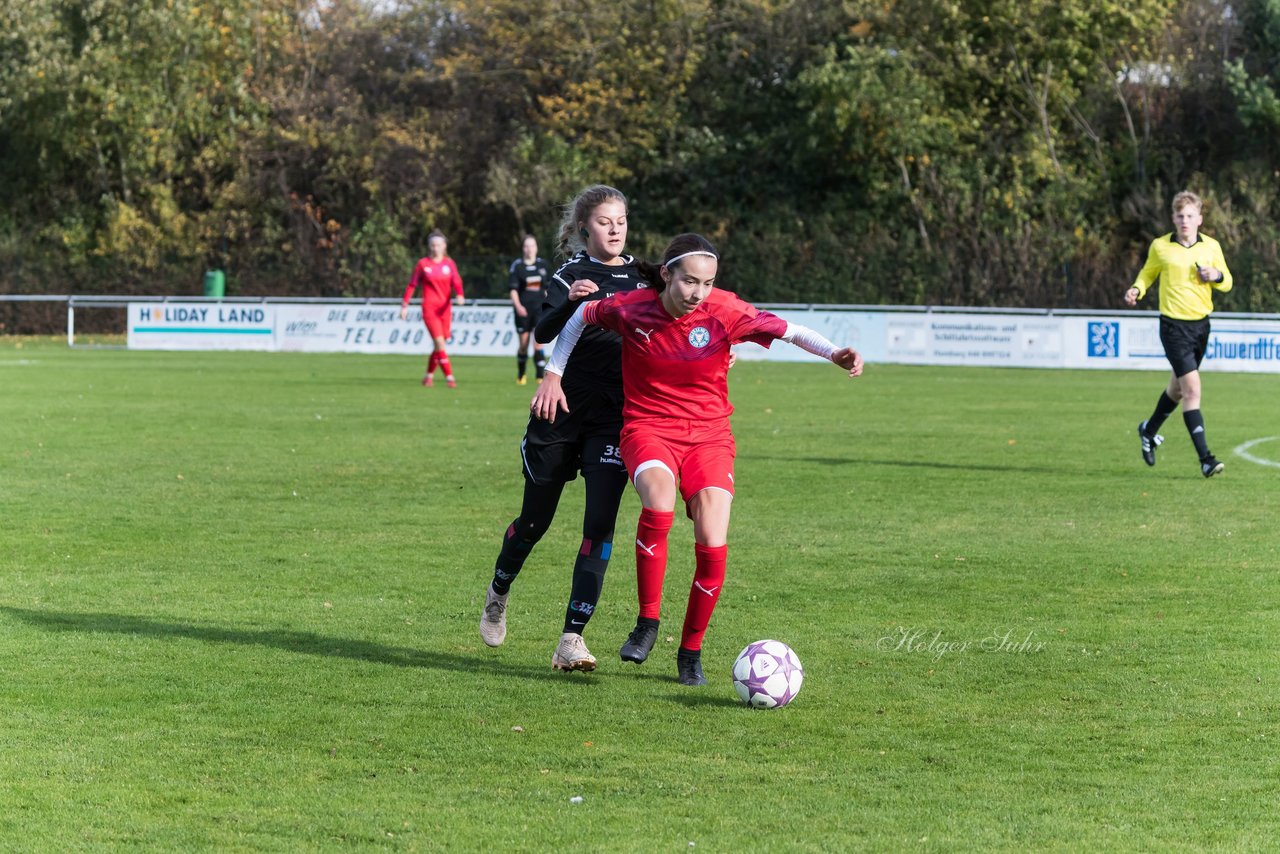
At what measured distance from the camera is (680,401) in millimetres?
6344

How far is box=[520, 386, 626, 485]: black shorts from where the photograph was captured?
260 inches

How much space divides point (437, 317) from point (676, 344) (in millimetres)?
17978

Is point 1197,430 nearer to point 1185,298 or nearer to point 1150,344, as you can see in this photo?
point 1185,298

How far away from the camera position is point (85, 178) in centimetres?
4647

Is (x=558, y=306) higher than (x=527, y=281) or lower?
lower

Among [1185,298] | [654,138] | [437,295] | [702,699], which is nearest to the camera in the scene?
[702,699]

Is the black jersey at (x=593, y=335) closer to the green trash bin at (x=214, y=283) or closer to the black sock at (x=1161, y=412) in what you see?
the black sock at (x=1161, y=412)

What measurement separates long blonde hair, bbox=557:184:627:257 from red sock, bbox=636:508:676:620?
4.16ft

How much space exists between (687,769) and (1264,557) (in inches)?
209

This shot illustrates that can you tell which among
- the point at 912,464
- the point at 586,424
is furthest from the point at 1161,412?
the point at 586,424

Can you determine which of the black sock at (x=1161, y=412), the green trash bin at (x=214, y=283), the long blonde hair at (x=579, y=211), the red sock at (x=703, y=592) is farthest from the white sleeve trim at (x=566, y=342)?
the green trash bin at (x=214, y=283)

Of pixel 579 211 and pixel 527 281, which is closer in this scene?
pixel 579 211

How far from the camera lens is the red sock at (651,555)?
6.19m

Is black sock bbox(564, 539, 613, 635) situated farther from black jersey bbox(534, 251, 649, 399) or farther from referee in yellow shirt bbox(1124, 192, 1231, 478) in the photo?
referee in yellow shirt bbox(1124, 192, 1231, 478)
